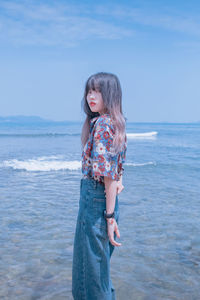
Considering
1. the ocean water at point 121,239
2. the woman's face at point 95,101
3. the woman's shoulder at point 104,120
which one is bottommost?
the ocean water at point 121,239

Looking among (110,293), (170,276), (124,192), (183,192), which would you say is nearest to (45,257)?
(170,276)

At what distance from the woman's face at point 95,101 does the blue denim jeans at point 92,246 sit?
1.85ft

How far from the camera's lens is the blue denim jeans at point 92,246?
7.77 ft

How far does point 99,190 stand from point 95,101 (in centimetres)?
69

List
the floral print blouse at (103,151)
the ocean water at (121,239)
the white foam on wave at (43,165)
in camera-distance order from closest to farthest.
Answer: the floral print blouse at (103,151) < the ocean water at (121,239) < the white foam on wave at (43,165)

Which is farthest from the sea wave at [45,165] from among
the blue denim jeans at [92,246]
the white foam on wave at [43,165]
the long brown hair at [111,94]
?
the long brown hair at [111,94]

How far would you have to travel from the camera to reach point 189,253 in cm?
452

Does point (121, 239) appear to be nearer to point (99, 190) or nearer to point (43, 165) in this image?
point (99, 190)

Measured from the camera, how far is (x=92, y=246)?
2.39m

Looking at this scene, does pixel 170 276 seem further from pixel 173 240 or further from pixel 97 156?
pixel 97 156

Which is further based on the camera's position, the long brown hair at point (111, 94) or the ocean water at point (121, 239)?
the ocean water at point (121, 239)

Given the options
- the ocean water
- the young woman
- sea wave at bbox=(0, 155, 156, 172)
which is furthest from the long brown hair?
sea wave at bbox=(0, 155, 156, 172)

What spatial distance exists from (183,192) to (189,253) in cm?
371

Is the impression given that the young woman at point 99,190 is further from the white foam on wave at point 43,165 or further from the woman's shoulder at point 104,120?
the white foam on wave at point 43,165
